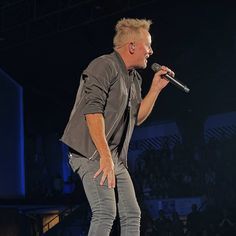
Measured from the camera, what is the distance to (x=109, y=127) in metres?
1.97

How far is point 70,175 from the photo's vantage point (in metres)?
10.8

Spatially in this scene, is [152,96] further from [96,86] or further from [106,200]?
[106,200]

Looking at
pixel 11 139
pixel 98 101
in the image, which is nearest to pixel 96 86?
pixel 98 101

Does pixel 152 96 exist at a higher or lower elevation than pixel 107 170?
higher

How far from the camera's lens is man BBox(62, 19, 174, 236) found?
1.86 metres

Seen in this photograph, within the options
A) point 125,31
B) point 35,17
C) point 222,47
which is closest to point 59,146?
point 35,17

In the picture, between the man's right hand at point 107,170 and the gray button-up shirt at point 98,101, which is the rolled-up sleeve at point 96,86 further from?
the man's right hand at point 107,170

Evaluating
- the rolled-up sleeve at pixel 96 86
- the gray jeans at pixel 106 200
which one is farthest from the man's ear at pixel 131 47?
the gray jeans at pixel 106 200

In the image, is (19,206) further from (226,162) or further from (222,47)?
(222,47)

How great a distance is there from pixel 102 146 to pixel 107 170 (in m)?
0.09

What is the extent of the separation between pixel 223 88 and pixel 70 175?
4.14 meters

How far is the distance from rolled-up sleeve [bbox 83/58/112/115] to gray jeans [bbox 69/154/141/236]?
224 millimetres

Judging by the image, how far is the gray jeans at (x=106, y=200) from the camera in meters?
1.85

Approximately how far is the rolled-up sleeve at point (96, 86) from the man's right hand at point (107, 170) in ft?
0.65
